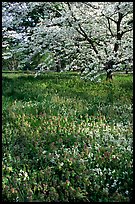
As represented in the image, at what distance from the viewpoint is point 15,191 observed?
16.9 feet

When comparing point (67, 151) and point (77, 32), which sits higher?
point (77, 32)

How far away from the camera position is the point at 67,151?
6.59m

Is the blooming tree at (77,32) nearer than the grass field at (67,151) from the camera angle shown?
No

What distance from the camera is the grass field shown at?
5168 mm

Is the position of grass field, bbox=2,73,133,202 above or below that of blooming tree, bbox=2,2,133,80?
below

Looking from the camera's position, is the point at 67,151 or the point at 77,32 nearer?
the point at 67,151

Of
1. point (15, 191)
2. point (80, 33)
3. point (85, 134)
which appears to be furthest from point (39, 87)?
point (15, 191)

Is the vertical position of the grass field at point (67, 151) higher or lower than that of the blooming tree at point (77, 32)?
lower

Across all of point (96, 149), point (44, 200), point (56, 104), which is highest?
point (56, 104)

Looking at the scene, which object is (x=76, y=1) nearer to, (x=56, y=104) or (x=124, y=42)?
(x=124, y=42)

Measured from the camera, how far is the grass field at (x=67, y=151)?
5.17 meters

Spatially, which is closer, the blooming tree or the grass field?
the grass field

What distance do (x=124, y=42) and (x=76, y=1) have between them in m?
2.28

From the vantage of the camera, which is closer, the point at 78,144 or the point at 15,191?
the point at 15,191
